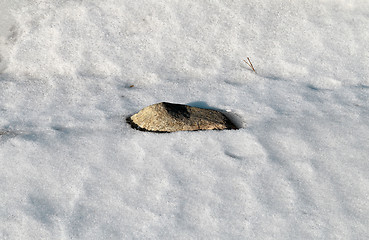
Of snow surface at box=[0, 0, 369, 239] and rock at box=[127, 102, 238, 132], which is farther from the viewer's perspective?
rock at box=[127, 102, 238, 132]

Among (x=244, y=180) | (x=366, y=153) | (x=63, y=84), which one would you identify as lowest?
(x=63, y=84)

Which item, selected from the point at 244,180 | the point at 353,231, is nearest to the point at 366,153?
the point at 353,231

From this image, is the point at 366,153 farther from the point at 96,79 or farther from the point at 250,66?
the point at 96,79

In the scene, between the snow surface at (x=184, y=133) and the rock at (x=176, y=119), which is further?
the rock at (x=176, y=119)

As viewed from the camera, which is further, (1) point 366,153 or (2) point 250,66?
(2) point 250,66

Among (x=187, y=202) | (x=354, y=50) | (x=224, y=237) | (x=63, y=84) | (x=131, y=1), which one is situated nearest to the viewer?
(x=224, y=237)
